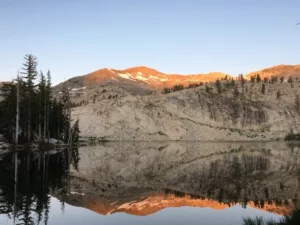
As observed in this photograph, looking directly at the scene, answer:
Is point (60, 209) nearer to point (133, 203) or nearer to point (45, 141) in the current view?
point (133, 203)

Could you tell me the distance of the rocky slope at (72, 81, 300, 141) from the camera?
14393 cm

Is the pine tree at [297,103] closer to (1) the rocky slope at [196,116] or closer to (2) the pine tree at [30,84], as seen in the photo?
(1) the rocky slope at [196,116]

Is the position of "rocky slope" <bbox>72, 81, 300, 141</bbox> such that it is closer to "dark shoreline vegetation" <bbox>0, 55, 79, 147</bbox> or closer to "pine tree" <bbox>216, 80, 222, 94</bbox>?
"pine tree" <bbox>216, 80, 222, 94</bbox>

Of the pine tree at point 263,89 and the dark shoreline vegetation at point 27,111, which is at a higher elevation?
the pine tree at point 263,89

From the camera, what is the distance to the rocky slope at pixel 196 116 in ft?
472

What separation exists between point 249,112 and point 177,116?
27734 mm

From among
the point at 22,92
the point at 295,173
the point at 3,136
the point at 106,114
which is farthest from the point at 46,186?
the point at 106,114

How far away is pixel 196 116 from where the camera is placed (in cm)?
15762

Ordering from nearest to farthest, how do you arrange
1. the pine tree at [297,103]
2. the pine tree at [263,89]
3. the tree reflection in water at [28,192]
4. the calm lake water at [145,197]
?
the tree reflection in water at [28,192] < the calm lake water at [145,197] < the pine tree at [297,103] < the pine tree at [263,89]

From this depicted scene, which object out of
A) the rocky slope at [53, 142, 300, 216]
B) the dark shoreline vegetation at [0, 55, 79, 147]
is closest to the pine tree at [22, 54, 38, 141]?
the dark shoreline vegetation at [0, 55, 79, 147]

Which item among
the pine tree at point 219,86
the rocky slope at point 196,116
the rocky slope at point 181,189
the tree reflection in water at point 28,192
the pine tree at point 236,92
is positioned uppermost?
the pine tree at point 219,86

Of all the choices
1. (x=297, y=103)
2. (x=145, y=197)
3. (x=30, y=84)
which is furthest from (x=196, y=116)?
(x=145, y=197)

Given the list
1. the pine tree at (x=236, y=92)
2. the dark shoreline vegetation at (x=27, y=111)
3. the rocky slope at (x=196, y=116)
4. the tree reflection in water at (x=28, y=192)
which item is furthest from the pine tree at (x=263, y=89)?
the tree reflection in water at (x=28, y=192)

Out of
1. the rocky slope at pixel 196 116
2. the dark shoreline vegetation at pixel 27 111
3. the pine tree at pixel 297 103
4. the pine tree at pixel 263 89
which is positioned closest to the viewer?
the dark shoreline vegetation at pixel 27 111
